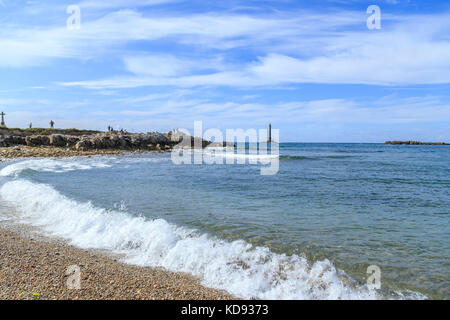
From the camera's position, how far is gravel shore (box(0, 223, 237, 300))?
162 inches

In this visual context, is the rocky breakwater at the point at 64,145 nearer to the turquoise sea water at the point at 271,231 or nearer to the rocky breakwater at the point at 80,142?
the rocky breakwater at the point at 80,142

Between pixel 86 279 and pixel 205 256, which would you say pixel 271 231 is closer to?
pixel 205 256

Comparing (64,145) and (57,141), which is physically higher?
(57,141)

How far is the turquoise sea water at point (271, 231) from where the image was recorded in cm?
476

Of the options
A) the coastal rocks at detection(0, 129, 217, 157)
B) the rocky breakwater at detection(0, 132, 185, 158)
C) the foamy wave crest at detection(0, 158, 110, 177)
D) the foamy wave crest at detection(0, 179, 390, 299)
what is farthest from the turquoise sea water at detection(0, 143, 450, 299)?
the coastal rocks at detection(0, 129, 217, 157)

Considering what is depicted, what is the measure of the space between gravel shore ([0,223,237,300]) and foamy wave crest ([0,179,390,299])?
422 millimetres

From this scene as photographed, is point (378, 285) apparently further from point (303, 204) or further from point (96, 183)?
point (96, 183)

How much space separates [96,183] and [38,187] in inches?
100

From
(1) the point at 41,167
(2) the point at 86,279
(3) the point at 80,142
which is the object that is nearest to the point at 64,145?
(3) the point at 80,142

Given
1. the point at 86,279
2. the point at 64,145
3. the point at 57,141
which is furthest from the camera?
the point at 64,145

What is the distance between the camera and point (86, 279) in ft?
15.0

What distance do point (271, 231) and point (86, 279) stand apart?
4.00 meters

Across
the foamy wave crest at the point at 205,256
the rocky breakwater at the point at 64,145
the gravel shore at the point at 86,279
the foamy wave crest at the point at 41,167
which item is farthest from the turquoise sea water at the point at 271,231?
the rocky breakwater at the point at 64,145

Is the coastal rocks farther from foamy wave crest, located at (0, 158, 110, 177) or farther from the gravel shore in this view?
the gravel shore
